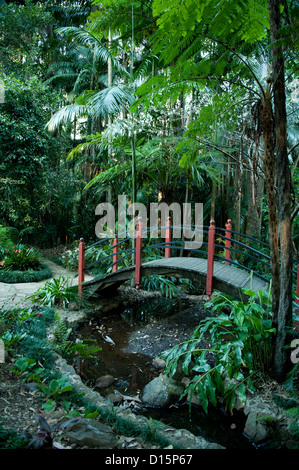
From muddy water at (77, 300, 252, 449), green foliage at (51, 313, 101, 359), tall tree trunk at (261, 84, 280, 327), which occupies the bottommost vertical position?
muddy water at (77, 300, 252, 449)

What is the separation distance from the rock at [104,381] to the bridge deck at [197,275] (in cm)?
212

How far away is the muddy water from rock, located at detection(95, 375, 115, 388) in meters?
0.06

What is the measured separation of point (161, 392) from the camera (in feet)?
12.4

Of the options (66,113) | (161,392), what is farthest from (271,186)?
(66,113)

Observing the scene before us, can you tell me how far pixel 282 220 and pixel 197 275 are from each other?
2.14 metres

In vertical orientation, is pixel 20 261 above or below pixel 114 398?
above

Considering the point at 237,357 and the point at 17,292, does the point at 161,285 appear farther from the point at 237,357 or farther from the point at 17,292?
the point at 237,357

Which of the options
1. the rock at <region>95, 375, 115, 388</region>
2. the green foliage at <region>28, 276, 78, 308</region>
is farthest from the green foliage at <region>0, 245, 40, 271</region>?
the rock at <region>95, 375, 115, 388</region>

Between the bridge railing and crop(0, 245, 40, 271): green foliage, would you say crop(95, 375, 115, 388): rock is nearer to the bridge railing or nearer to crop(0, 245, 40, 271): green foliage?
the bridge railing

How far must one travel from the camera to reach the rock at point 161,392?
372 centimetres

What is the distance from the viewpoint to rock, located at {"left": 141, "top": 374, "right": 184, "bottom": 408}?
372cm

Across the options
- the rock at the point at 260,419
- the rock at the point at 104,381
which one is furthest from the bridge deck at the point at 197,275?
the rock at the point at 104,381

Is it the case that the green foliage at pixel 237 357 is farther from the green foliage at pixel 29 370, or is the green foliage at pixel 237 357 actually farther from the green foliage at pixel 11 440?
the green foliage at pixel 11 440

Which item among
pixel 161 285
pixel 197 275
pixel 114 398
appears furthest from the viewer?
pixel 161 285
